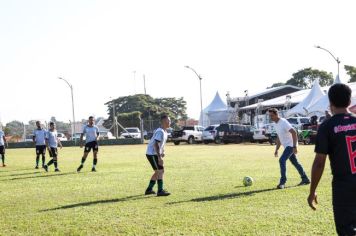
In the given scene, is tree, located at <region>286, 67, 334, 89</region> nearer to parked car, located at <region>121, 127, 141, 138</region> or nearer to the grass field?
parked car, located at <region>121, 127, 141, 138</region>

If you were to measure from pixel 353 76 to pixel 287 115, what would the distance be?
3862cm

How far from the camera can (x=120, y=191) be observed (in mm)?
12211

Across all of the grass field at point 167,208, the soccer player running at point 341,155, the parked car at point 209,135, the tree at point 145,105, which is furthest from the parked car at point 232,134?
the tree at point 145,105

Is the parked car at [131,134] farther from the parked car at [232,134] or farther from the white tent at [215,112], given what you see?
the parked car at [232,134]

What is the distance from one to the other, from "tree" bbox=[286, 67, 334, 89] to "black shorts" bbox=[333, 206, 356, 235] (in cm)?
9806

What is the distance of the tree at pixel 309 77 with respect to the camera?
327 ft

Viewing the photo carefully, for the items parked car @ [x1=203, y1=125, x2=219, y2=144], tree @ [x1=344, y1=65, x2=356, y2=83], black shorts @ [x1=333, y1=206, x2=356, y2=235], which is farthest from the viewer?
tree @ [x1=344, y1=65, x2=356, y2=83]

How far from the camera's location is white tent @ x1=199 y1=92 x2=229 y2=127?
71.7 meters

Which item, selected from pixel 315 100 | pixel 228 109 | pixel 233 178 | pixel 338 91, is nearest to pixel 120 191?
pixel 233 178

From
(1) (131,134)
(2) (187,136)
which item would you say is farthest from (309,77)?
(2) (187,136)

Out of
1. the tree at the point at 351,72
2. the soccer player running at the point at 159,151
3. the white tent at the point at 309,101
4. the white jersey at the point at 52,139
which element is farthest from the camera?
the tree at the point at 351,72

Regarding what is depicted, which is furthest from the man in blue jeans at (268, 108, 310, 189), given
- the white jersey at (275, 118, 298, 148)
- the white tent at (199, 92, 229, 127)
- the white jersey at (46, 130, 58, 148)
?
the white tent at (199, 92, 229, 127)

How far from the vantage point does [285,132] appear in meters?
12.4

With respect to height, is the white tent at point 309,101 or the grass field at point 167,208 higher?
the white tent at point 309,101
